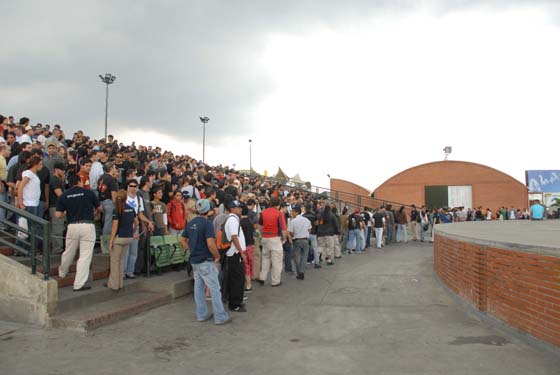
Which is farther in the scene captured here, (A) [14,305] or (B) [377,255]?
(B) [377,255]

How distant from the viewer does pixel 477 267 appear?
6.95 meters

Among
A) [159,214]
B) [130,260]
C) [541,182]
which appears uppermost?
[541,182]

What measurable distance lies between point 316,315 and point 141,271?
3.81 m

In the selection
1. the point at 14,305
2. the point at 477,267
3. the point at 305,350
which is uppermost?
the point at 477,267

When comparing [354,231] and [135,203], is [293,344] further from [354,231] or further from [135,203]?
[354,231]

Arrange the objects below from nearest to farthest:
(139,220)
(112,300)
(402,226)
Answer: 1. (112,300)
2. (139,220)
3. (402,226)

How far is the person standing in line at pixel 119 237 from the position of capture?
7406 millimetres

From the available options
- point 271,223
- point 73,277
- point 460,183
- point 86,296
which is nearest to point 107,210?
point 73,277

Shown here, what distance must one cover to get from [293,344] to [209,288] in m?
1.69

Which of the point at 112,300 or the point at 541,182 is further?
the point at 541,182

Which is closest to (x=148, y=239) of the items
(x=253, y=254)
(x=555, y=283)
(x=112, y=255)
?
(x=112, y=255)

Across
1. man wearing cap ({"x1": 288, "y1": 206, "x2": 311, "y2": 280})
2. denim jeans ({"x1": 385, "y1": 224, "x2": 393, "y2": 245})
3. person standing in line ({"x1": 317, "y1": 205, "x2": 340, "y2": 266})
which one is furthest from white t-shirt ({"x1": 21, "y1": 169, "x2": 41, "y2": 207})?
denim jeans ({"x1": 385, "y1": 224, "x2": 393, "y2": 245})

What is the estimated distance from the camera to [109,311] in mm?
6613

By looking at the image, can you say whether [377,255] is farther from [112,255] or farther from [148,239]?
[112,255]
